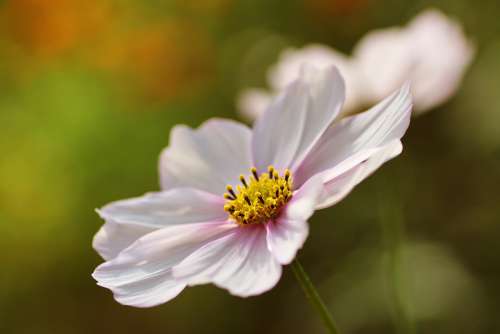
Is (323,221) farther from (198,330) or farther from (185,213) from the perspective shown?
(185,213)

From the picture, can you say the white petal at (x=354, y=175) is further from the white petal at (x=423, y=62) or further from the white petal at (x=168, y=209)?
the white petal at (x=423, y=62)

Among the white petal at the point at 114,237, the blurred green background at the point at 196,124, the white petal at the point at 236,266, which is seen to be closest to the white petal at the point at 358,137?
the white petal at the point at 236,266

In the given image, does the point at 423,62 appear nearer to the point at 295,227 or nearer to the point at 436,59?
the point at 436,59

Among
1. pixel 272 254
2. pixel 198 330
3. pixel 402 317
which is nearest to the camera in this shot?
pixel 272 254

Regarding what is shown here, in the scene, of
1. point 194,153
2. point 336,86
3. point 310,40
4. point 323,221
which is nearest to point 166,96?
point 310,40

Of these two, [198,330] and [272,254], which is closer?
[272,254]

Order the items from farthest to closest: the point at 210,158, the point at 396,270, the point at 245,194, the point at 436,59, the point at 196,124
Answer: the point at 196,124 → the point at 436,59 → the point at 396,270 → the point at 210,158 → the point at 245,194

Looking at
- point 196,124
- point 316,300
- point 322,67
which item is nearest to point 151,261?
point 316,300
